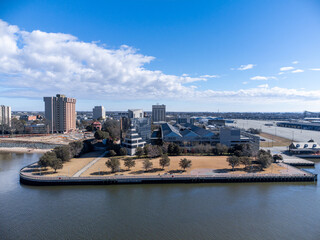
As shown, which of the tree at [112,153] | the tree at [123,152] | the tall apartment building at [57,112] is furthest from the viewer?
the tall apartment building at [57,112]

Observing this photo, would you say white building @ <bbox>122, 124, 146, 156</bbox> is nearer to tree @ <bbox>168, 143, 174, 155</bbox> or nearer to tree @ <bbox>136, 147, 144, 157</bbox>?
tree @ <bbox>136, 147, 144, 157</bbox>

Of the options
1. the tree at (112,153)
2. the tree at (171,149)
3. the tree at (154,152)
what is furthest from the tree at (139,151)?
the tree at (171,149)

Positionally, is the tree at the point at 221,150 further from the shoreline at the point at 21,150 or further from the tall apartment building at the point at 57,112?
the tall apartment building at the point at 57,112

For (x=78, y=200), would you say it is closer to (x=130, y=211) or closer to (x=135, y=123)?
(x=130, y=211)

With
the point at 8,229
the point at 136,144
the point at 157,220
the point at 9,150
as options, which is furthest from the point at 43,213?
the point at 9,150

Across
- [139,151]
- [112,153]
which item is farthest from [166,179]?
[112,153]
